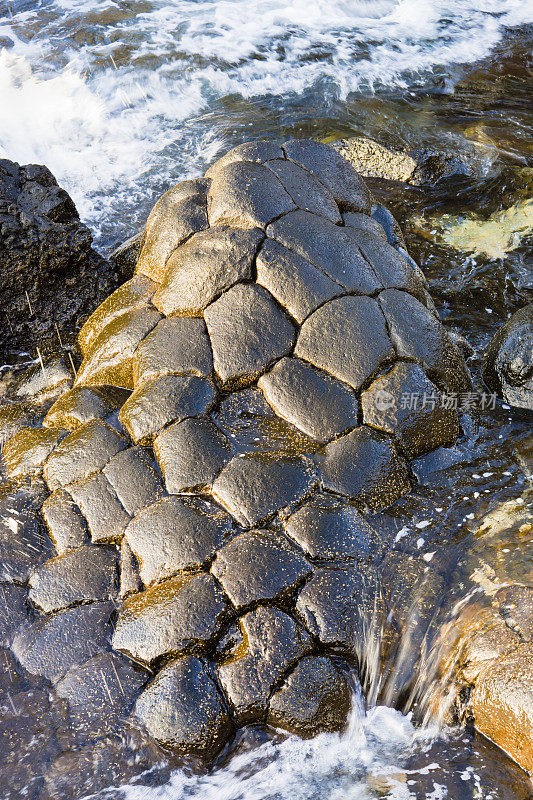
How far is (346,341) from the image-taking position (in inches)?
145

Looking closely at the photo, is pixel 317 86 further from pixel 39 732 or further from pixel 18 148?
pixel 39 732

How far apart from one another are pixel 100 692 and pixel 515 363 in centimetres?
311

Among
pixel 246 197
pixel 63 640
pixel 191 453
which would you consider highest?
pixel 246 197

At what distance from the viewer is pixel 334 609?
2.97 meters

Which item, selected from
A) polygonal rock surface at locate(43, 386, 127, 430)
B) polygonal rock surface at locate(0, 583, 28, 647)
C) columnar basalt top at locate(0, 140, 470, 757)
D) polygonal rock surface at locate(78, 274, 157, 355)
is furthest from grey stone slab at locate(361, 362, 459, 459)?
polygonal rock surface at locate(0, 583, 28, 647)

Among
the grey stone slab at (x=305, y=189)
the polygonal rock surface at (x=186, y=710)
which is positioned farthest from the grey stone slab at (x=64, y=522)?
the grey stone slab at (x=305, y=189)

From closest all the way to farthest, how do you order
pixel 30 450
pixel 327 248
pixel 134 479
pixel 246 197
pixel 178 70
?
pixel 134 479 → pixel 30 450 → pixel 327 248 → pixel 246 197 → pixel 178 70

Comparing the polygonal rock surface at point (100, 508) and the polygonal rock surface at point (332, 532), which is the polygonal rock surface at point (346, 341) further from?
the polygonal rock surface at point (100, 508)

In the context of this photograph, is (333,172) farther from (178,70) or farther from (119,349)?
(178,70)

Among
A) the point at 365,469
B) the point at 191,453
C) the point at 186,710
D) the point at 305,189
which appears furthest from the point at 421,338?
the point at 186,710

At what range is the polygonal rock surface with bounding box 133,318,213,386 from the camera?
364cm

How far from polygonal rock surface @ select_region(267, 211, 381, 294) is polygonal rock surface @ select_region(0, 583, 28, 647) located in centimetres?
246

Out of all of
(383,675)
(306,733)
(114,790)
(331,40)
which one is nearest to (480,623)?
(383,675)

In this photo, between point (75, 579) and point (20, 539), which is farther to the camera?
point (20, 539)
